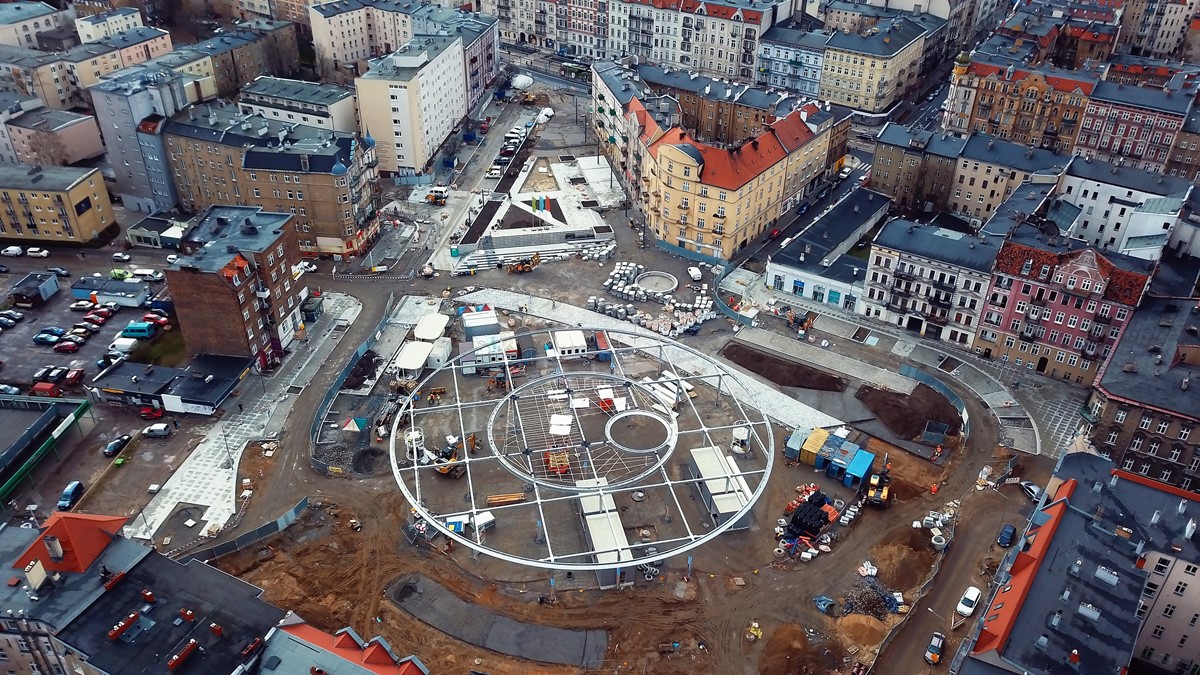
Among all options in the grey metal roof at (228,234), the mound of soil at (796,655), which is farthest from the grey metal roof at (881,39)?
the mound of soil at (796,655)

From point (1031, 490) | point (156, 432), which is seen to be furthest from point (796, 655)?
point (156, 432)

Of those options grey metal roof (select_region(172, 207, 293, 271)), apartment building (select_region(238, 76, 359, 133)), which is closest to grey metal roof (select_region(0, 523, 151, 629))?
grey metal roof (select_region(172, 207, 293, 271))

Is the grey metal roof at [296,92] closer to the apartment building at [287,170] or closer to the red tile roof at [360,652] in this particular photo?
the apartment building at [287,170]

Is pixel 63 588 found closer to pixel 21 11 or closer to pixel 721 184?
pixel 721 184

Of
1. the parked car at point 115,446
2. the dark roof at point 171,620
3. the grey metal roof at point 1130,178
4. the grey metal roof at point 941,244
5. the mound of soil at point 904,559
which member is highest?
the grey metal roof at point 1130,178

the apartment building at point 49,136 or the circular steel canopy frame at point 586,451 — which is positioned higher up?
the apartment building at point 49,136

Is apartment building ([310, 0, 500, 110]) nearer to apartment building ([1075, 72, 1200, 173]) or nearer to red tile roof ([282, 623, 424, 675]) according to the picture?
apartment building ([1075, 72, 1200, 173])
